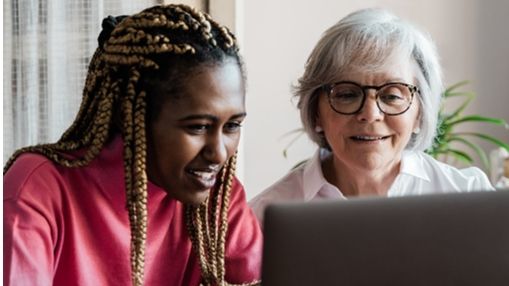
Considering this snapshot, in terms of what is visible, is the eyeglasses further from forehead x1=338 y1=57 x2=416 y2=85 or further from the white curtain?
the white curtain

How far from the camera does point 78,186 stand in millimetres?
1118

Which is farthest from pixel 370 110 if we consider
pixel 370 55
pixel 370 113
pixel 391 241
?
pixel 391 241

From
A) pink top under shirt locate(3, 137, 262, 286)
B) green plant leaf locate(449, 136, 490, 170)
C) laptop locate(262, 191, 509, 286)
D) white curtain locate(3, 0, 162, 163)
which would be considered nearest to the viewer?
laptop locate(262, 191, 509, 286)

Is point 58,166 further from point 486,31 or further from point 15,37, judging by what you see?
point 486,31

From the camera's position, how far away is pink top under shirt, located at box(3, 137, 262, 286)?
1.03 meters

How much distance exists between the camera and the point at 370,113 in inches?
62.1

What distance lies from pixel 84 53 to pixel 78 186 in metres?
1.14

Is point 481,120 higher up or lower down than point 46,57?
lower down

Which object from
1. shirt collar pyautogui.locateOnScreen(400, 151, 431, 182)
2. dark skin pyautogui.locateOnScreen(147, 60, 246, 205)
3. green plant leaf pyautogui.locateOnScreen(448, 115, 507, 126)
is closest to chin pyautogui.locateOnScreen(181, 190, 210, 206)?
dark skin pyautogui.locateOnScreen(147, 60, 246, 205)

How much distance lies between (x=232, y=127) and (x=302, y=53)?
1773mm

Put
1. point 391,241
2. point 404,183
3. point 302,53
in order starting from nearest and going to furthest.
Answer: point 391,241 → point 404,183 → point 302,53

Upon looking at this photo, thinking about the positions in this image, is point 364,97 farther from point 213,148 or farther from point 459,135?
point 459,135

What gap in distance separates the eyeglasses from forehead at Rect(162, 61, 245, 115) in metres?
0.52

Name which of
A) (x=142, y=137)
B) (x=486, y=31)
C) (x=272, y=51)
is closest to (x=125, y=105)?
(x=142, y=137)
